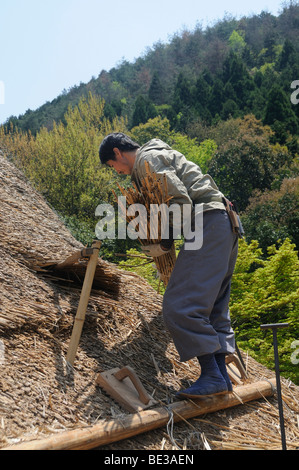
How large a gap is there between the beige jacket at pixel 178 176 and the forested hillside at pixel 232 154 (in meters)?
4.48

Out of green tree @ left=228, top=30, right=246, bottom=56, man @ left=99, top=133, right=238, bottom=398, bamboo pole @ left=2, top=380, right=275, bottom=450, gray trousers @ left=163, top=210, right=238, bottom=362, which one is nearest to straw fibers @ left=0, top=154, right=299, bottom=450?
bamboo pole @ left=2, top=380, right=275, bottom=450

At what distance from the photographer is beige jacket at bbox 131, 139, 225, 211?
113 inches

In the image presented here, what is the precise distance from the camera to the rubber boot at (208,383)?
9.12 ft

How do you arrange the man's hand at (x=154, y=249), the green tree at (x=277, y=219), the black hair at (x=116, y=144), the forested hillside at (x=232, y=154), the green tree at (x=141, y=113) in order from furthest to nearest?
the green tree at (x=141, y=113) → the green tree at (x=277, y=219) → the forested hillside at (x=232, y=154) → the black hair at (x=116, y=144) → the man's hand at (x=154, y=249)

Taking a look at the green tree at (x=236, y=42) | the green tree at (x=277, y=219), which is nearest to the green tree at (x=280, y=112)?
the green tree at (x=277, y=219)

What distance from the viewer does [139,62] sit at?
63844 mm

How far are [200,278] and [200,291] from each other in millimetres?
74

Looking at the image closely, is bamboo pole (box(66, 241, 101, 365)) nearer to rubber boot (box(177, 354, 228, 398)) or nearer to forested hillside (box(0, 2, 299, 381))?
rubber boot (box(177, 354, 228, 398))

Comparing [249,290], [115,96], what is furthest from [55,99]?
[249,290]

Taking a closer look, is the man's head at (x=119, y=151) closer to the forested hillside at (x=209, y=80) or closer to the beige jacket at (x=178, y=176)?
the beige jacket at (x=178, y=176)

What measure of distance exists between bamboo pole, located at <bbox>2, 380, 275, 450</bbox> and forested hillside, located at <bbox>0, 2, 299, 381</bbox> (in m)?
4.38

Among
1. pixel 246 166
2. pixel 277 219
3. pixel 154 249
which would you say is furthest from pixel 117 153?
pixel 246 166
